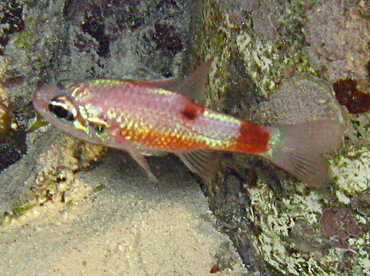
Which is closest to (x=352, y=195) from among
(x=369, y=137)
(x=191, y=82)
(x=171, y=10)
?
(x=369, y=137)

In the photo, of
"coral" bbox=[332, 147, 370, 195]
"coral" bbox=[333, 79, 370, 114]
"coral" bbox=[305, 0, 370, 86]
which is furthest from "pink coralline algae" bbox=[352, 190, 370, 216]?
"coral" bbox=[305, 0, 370, 86]

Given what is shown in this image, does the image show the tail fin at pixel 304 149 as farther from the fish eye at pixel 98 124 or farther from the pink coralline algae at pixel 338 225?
the fish eye at pixel 98 124

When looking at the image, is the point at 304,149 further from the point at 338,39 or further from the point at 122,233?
the point at 122,233

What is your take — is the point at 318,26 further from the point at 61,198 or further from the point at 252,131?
the point at 61,198

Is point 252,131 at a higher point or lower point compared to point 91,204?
higher

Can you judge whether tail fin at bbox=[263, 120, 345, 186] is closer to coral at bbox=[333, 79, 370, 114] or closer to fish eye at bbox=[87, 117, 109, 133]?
coral at bbox=[333, 79, 370, 114]

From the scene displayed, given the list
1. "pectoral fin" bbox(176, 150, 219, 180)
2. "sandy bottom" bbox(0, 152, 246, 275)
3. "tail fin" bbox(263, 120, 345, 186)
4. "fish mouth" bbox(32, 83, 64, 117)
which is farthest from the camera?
"sandy bottom" bbox(0, 152, 246, 275)

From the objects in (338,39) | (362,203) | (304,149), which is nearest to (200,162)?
(304,149)
